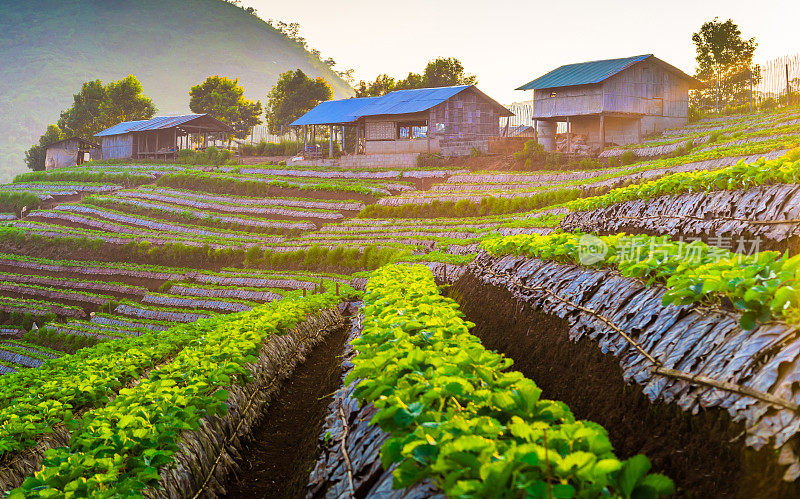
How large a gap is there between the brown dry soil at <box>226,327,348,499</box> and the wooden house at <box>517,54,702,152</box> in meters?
37.9

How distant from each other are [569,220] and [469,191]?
19.9 meters

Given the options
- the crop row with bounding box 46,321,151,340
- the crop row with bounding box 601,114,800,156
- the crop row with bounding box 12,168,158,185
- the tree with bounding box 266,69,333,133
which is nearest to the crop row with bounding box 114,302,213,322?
the crop row with bounding box 46,321,151,340

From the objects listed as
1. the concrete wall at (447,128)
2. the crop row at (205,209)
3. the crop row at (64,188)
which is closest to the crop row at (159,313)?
the crop row at (205,209)

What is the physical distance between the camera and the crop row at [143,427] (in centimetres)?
615

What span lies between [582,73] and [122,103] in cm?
6697

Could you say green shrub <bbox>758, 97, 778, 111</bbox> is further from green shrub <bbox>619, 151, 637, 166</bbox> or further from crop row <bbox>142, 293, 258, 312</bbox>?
crop row <bbox>142, 293, 258, 312</bbox>

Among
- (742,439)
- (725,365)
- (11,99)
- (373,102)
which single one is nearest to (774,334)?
(725,365)

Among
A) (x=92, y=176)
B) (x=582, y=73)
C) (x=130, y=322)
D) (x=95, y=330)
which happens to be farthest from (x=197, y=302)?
(x=92, y=176)

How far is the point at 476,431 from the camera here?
13.0 ft

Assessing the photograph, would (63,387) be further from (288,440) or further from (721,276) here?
(721,276)

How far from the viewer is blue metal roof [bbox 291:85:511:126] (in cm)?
5359

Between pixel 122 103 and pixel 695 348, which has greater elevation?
pixel 122 103

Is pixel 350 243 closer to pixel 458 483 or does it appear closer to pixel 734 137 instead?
pixel 734 137

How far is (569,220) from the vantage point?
19.2 m
